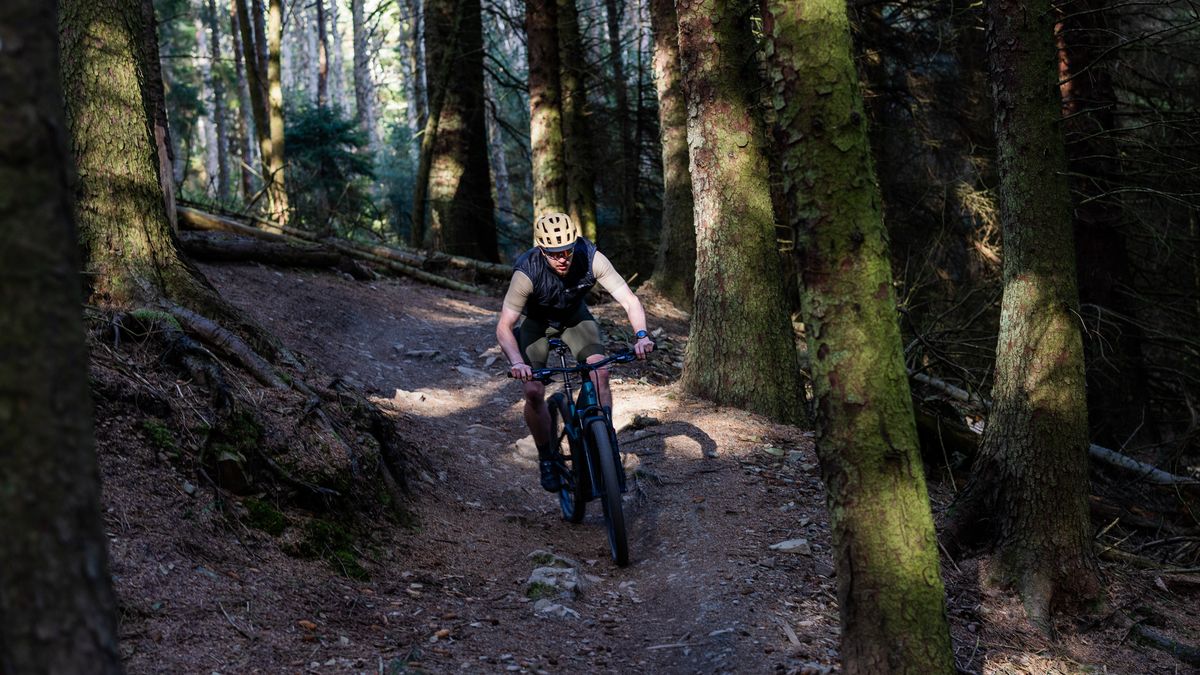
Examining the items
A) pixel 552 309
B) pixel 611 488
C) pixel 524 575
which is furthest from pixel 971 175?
pixel 524 575

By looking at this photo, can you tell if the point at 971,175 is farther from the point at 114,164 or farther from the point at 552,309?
the point at 114,164

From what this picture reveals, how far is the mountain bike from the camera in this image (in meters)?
5.93

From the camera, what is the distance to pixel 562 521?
7.11m

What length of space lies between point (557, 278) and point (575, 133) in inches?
363

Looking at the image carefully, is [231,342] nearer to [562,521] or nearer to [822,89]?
[562,521]

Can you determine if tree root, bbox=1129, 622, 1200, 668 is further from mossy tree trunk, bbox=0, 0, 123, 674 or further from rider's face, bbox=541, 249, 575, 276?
mossy tree trunk, bbox=0, 0, 123, 674

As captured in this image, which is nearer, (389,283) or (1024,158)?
(1024,158)

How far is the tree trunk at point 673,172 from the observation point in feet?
40.3

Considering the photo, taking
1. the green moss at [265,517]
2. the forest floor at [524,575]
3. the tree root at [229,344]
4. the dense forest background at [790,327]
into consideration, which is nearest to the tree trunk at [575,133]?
the dense forest background at [790,327]

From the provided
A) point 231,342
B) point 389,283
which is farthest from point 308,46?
point 231,342

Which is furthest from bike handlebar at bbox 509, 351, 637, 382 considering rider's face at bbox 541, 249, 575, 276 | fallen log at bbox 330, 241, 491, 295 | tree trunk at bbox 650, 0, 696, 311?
fallen log at bbox 330, 241, 491, 295

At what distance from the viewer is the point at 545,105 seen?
13.7 m

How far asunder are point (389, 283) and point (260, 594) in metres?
9.32

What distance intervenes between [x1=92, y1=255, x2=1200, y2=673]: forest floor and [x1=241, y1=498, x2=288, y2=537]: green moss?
4 cm
